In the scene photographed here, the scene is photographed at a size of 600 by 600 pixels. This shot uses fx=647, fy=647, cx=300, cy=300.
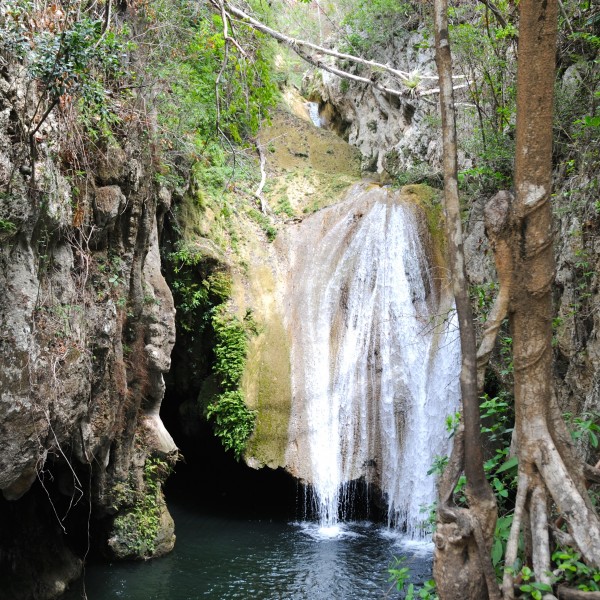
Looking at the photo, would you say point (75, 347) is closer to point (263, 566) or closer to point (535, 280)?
point (263, 566)

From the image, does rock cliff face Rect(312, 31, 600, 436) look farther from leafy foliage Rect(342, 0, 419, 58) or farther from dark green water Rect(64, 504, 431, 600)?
dark green water Rect(64, 504, 431, 600)

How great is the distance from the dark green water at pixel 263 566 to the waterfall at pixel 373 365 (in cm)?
87

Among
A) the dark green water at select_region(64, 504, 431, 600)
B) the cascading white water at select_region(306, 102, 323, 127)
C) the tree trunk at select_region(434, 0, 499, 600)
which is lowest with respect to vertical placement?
the dark green water at select_region(64, 504, 431, 600)

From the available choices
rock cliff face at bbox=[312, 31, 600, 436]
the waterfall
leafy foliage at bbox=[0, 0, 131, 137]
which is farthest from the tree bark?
the waterfall

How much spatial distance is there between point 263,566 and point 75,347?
16.4 ft

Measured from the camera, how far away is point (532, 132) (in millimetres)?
4887

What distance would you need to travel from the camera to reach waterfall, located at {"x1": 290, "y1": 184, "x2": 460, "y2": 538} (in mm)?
12523

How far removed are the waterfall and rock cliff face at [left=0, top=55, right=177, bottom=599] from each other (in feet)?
11.2

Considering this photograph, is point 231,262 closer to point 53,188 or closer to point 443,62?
point 53,188

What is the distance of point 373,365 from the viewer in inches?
531

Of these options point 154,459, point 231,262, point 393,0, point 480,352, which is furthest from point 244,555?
point 393,0

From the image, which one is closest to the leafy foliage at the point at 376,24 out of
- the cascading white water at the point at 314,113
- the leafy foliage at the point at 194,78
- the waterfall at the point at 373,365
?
the cascading white water at the point at 314,113

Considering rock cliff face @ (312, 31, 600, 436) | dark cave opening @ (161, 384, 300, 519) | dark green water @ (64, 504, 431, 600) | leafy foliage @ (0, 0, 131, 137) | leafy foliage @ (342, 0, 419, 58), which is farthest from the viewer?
leafy foliage @ (342, 0, 419, 58)

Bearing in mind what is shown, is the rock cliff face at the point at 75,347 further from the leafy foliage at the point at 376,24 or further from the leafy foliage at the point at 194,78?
the leafy foliage at the point at 376,24
